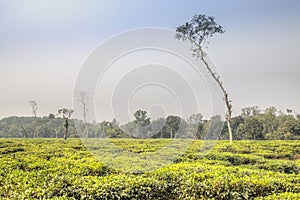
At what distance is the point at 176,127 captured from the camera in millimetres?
23781

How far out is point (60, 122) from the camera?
60.4 meters

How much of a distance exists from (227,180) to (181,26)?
20.9 metres

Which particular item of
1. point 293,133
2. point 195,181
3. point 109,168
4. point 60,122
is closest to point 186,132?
point 109,168

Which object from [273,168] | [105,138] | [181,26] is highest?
[181,26]

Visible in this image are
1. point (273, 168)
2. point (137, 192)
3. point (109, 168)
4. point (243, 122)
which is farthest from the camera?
point (243, 122)

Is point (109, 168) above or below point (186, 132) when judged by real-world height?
below

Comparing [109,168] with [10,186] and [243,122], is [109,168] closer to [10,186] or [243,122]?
[10,186]

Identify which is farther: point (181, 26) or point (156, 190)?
point (181, 26)

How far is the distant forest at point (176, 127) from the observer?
1427 cm

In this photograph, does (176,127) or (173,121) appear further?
(176,127)

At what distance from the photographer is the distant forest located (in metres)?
14.3

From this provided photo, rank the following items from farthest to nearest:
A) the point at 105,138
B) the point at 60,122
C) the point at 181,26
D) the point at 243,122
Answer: the point at 60,122
the point at 243,122
the point at 181,26
the point at 105,138

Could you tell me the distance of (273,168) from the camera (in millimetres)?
11414

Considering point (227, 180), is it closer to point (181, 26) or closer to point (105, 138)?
point (105, 138)
